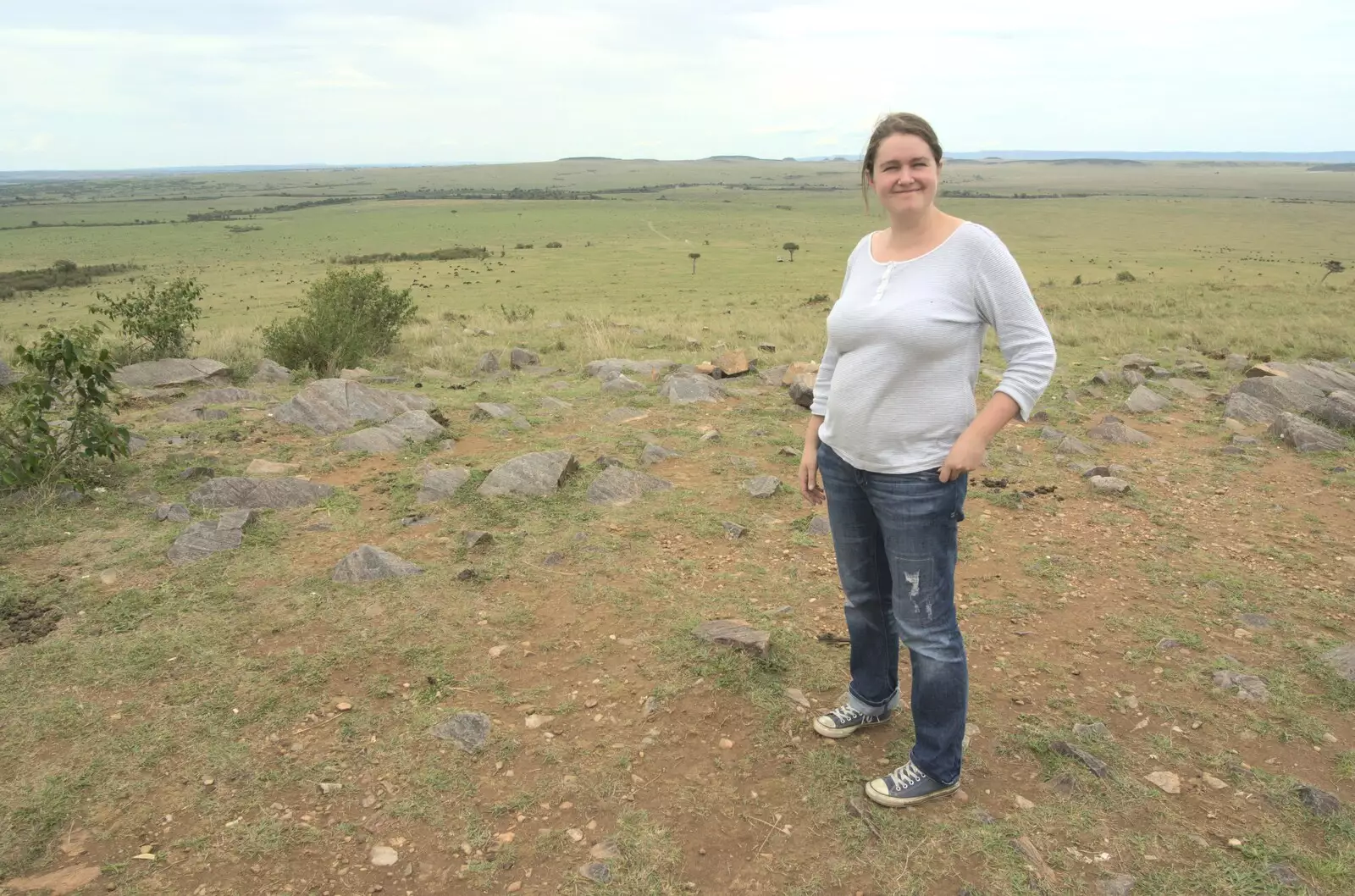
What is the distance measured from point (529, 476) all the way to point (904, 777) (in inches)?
145

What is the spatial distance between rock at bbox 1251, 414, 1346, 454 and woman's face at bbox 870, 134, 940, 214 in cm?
645

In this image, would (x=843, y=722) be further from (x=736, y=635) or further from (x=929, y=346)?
(x=929, y=346)

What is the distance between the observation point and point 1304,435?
23.0ft

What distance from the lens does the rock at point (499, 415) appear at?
7.70 m

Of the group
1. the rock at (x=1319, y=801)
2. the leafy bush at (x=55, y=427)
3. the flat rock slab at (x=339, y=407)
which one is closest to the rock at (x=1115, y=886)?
the rock at (x=1319, y=801)

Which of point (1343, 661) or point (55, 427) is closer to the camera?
point (1343, 661)

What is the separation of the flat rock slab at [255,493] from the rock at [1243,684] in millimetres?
5385

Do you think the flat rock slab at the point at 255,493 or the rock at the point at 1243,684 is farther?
Result: the flat rock slab at the point at 255,493

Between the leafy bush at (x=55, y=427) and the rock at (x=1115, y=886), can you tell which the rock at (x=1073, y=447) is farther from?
the leafy bush at (x=55, y=427)

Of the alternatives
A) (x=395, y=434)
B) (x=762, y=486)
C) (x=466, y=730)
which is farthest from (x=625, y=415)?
(x=466, y=730)

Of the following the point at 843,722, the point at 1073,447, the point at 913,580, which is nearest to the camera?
the point at 913,580

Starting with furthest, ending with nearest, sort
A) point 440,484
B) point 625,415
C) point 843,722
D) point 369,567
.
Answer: point 625,415
point 440,484
point 369,567
point 843,722

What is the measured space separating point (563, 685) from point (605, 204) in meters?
90.7

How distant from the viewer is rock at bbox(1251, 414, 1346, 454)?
6914mm
